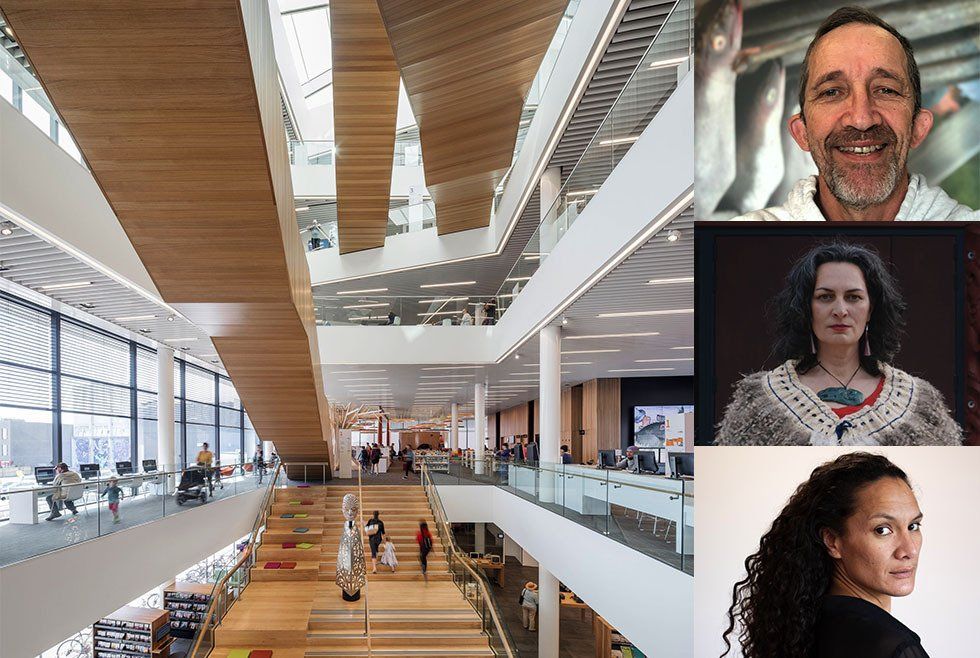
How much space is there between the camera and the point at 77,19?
4727mm

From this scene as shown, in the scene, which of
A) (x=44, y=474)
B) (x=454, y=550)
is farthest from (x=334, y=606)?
(x=44, y=474)

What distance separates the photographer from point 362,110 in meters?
12.5

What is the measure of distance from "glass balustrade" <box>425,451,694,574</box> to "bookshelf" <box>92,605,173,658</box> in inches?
276

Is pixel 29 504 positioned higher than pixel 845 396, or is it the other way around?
pixel 845 396

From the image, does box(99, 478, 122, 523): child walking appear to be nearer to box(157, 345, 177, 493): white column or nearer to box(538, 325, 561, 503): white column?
box(538, 325, 561, 503): white column

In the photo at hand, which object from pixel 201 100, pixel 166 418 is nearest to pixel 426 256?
pixel 166 418

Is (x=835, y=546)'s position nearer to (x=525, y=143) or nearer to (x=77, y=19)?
(x=77, y=19)

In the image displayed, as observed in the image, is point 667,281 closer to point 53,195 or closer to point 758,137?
point 758,137

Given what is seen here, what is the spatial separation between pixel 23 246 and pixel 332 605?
24.1ft

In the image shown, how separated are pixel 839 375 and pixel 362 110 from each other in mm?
10992

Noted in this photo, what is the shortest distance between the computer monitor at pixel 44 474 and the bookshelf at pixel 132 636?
263 centimetres

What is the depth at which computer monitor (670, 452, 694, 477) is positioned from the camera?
866 cm

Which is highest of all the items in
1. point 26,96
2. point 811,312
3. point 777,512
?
point 26,96

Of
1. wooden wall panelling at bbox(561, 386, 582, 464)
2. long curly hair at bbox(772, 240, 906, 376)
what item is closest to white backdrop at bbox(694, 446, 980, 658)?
long curly hair at bbox(772, 240, 906, 376)
